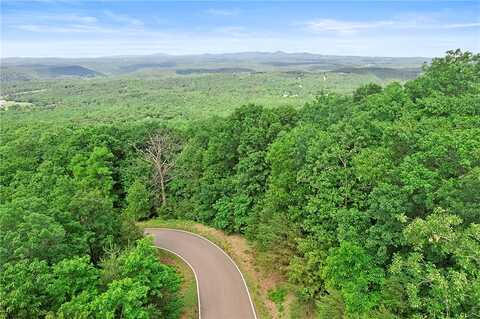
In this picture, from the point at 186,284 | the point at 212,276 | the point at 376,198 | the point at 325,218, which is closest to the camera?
the point at 376,198

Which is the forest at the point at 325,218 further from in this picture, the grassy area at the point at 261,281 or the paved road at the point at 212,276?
the paved road at the point at 212,276

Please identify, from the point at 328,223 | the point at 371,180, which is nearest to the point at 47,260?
the point at 328,223

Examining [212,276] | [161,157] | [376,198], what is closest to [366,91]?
[376,198]

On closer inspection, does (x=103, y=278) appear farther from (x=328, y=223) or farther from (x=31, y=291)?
(x=328, y=223)

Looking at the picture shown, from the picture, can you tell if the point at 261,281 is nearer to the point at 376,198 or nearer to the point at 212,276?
the point at 212,276

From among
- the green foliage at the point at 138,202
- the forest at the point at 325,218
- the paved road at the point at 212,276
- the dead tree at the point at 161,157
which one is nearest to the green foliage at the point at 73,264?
the forest at the point at 325,218

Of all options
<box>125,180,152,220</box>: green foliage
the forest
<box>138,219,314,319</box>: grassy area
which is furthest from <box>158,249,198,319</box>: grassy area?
<box>125,180,152,220</box>: green foliage

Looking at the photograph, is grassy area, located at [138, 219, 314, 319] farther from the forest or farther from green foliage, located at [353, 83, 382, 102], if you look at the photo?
green foliage, located at [353, 83, 382, 102]
